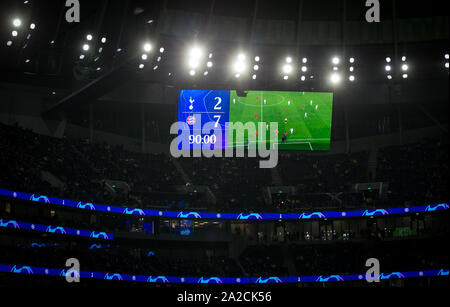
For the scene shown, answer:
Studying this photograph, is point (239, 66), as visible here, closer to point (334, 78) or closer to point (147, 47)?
point (334, 78)

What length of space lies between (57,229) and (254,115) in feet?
58.8

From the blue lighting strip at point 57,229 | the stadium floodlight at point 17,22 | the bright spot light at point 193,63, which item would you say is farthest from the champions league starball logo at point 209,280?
the stadium floodlight at point 17,22

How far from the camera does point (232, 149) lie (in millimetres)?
48344

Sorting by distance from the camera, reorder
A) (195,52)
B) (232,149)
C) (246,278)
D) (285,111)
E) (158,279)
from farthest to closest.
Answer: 1. (232,149)
2. (285,111)
3. (246,278)
4. (158,279)
5. (195,52)

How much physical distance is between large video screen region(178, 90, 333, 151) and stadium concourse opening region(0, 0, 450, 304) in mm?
109

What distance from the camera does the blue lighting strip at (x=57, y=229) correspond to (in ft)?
103

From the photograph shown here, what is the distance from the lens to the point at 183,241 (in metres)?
43.5

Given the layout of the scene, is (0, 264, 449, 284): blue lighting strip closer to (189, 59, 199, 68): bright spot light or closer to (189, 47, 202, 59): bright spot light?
(189, 59, 199, 68): bright spot light

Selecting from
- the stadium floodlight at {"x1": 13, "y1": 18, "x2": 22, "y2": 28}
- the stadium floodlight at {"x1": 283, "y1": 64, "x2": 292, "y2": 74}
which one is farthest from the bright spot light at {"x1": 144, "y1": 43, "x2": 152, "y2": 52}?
the stadium floodlight at {"x1": 283, "y1": 64, "x2": 292, "y2": 74}

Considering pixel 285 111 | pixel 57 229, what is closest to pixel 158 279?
pixel 57 229

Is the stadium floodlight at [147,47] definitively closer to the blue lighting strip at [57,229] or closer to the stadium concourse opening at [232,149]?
the stadium concourse opening at [232,149]
